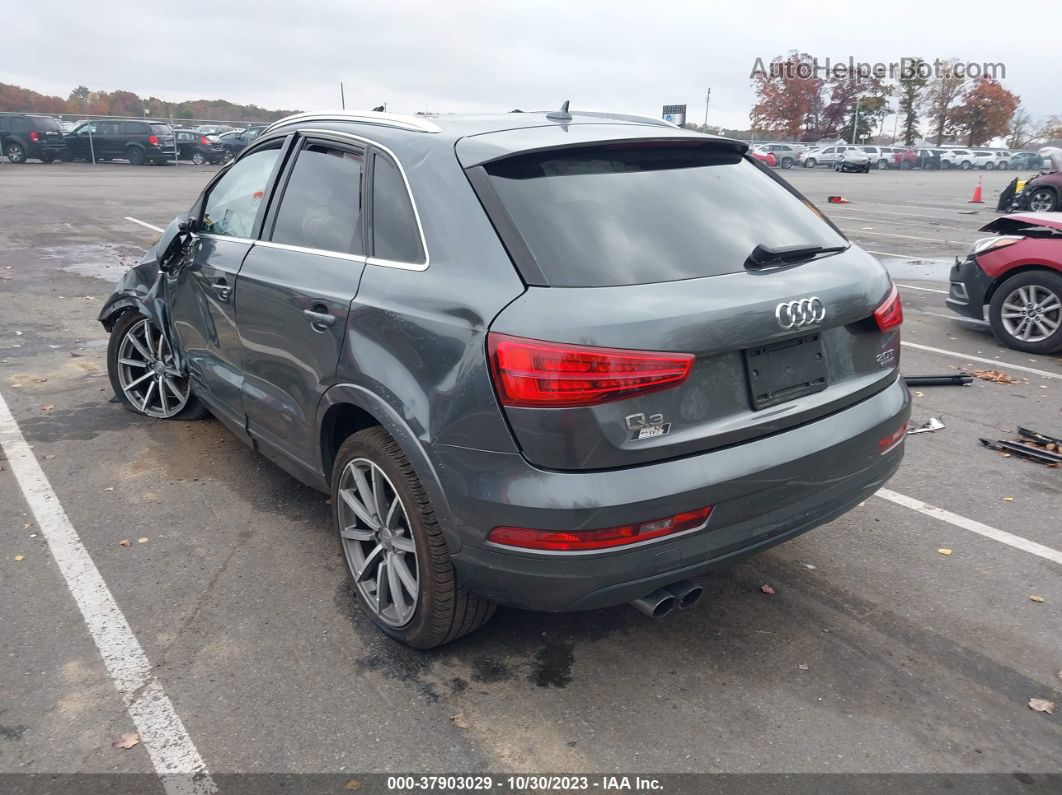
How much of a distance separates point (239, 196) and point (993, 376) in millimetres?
5656

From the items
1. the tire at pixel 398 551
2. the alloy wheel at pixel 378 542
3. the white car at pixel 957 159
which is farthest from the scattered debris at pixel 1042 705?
the white car at pixel 957 159

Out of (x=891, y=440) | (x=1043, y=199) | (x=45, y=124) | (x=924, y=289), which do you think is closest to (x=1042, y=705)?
(x=891, y=440)

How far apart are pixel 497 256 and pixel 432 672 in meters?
1.49

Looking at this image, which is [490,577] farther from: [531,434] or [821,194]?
[821,194]

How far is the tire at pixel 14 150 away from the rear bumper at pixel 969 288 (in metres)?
34.0

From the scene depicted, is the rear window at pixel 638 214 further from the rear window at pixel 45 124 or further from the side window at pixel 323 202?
the rear window at pixel 45 124

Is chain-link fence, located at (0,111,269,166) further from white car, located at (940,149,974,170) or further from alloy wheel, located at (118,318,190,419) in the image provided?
white car, located at (940,149,974,170)

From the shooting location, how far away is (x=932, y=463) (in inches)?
198

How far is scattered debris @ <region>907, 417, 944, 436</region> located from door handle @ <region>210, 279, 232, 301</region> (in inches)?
162

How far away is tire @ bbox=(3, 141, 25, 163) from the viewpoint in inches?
1260

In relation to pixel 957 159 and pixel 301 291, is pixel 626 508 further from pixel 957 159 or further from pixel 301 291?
pixel 957 159

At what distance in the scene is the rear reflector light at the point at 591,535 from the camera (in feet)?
8.36

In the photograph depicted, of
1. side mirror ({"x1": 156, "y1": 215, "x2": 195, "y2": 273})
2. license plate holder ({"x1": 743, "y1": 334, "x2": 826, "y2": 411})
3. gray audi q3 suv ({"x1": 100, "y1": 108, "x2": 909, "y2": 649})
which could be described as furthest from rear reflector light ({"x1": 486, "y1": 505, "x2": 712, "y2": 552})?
side mirror ({"x1": 156, "y1": 215, "x2": 195, "y2": 273})

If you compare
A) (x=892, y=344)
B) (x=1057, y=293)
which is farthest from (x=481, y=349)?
(x=1057, y=293)
